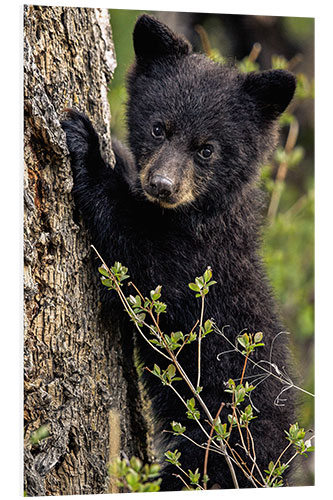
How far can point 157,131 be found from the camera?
4070 millimetres

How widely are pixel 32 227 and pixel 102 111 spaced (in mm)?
917

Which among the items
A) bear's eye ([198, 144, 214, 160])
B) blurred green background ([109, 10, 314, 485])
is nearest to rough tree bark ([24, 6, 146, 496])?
bear's eye ([198, 144, 214, 160])

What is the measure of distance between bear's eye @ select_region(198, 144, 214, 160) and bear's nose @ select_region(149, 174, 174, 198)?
0.32m

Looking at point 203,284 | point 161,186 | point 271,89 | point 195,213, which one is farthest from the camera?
point 195,213

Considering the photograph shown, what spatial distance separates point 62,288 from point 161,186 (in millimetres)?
766

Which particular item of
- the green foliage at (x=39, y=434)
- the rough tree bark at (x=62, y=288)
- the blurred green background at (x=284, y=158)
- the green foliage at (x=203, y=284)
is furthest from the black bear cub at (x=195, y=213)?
the blurred green background at (x=284, y=158)

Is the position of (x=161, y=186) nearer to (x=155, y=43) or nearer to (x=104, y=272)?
(x=104, y=272)

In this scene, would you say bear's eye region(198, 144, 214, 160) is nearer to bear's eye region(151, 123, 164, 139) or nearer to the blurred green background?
bear's eye region(151, 123, 164, 139)

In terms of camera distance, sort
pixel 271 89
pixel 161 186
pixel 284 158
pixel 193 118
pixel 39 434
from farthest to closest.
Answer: pixel 284 158 < pixel 271 89 < pixel 193 118 < pixel 161 186 < pixel 39 434

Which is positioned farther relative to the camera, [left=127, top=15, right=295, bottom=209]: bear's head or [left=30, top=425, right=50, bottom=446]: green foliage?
[left=127, top=15, right=295, bottom=209]: bear's head

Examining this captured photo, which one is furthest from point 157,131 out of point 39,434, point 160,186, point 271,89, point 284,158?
point 284,158

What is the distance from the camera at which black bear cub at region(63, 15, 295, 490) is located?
13.1 ft
